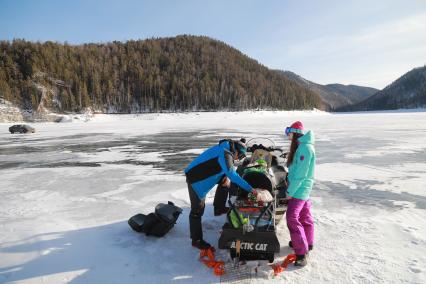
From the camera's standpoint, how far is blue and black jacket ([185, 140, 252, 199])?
3707 millimetres

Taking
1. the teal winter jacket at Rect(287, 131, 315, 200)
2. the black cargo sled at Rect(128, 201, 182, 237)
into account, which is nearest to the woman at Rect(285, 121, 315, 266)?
the teal winter jacket at Rect(287, 131, 315, 200)

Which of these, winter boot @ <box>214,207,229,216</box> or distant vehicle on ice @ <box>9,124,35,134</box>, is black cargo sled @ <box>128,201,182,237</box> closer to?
winter boot @ <box>214,207,229,216</box>

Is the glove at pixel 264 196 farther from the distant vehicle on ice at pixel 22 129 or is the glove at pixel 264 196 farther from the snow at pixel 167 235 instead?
the distant vehicle on ice at pixel 22 129

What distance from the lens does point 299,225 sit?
12.2ft

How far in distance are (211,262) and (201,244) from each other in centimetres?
49

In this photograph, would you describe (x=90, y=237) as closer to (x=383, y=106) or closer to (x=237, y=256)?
(x=237, y=256)

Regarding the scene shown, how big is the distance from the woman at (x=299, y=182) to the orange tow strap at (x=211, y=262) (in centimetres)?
92

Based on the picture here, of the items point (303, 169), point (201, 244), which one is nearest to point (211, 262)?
point (201, 244)

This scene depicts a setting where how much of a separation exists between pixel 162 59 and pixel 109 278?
12316 centimetres

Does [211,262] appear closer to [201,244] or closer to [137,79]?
[201,244]

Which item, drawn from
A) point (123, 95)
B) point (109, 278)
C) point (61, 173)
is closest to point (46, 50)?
point (123, 95)

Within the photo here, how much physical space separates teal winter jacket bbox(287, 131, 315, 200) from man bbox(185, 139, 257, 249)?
0.52m

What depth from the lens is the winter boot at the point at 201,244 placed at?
4.00m

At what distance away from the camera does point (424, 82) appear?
156m
